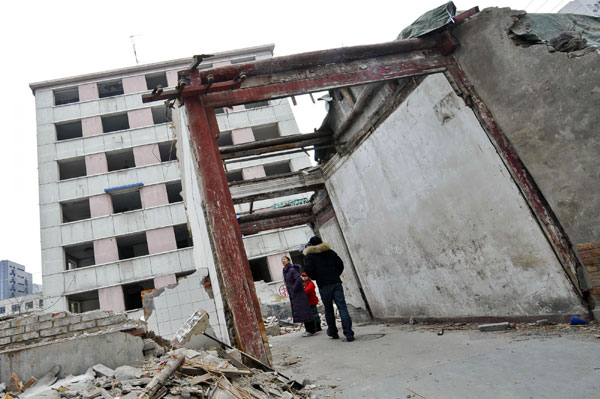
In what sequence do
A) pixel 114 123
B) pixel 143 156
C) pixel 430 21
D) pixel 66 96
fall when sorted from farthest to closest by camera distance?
pixel 66 96 < pixel 114 123 < pixel 143 156 < pixel 430 21

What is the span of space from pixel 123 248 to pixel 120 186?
4754mm

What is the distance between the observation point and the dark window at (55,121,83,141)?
67.7ft

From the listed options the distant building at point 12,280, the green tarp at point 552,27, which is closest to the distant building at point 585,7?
the green tarp at point 552,27

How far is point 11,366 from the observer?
3.94 meters

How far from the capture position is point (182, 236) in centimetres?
2114

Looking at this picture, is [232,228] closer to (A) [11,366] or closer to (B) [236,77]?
(B) [236,77]

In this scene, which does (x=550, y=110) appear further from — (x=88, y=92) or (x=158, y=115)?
(x=88, y=92)

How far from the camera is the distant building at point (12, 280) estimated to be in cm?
6795

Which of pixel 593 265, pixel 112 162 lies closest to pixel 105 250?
pixel 112 162

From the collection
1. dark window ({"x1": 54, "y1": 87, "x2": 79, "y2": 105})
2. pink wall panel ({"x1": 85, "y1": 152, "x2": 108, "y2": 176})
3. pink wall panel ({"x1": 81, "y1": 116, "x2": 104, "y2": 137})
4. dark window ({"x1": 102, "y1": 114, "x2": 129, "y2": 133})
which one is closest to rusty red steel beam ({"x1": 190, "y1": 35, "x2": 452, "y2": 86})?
pink wall panel ({"x1": 85, "y1": 152, "x2": 108, "y2": 176})

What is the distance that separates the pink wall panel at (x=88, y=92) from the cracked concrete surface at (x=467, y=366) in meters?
23.3

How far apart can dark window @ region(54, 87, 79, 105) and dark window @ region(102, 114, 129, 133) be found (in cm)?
316

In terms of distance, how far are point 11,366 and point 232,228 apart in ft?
10.6

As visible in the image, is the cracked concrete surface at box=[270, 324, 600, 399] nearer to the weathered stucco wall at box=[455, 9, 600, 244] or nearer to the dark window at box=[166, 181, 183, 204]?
→ the weathered stucco wall at box=[455, 9, 600, 244]
